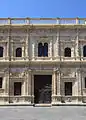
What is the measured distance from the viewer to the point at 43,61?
30297 mm

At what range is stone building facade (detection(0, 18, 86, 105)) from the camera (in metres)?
30.0

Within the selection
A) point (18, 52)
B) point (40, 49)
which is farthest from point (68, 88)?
point (18, 52)

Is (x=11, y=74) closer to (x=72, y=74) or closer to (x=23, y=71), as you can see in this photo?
(x=23, y=71)

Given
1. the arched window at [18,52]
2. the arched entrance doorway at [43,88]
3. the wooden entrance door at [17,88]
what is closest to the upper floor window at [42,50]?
the arched window at [18,52]

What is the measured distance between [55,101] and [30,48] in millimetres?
6150

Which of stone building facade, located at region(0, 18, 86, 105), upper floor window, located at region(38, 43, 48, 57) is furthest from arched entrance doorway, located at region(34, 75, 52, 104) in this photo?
upper floor window, located at region(38, 43, 48, 57)

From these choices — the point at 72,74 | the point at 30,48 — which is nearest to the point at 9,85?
the point at 30,48
